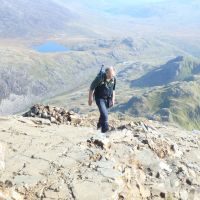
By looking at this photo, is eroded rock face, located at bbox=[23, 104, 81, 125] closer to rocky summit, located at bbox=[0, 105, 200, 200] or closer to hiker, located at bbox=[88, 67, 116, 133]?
rocky summit, located at bbox=[0, 105, 200, 200]

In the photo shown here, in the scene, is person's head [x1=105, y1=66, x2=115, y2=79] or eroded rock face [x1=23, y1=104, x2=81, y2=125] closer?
person's head [x1=105, y1=66, x2=115, y2=79]

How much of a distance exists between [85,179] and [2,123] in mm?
8622

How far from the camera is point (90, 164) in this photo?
20219 millimetres

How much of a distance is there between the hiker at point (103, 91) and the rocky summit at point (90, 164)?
49.3 inches

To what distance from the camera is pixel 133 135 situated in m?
25.9

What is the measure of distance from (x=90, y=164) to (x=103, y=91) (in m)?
5.72

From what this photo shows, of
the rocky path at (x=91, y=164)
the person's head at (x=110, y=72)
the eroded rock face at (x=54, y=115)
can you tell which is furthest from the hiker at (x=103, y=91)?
the eroded rock face at (x=54, y=115)

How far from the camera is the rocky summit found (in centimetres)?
1792

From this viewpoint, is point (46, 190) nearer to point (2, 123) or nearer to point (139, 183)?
point (139, 183)

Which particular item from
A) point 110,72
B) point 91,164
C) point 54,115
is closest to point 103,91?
point 110,72

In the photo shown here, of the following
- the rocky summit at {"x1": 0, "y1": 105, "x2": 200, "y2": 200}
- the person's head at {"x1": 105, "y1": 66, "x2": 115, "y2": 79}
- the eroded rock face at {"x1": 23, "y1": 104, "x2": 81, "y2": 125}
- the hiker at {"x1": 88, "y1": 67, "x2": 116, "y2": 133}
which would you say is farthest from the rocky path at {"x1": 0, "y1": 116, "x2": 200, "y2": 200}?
the person's head at {"x1": 105, "y1": 66, "x2": 115, "y2": 79}

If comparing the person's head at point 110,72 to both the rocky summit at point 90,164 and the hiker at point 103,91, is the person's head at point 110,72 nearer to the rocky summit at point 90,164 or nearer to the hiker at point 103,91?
the hiker at point 103,91

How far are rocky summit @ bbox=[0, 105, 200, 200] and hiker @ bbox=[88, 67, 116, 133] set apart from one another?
1.25 metres

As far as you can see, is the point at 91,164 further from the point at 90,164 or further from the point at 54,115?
the point at 54,115
